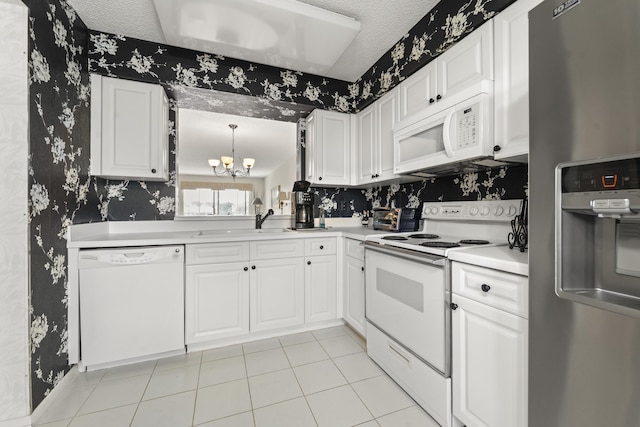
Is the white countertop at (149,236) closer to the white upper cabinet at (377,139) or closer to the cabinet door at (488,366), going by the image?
the white upper cabinet at (377,139)

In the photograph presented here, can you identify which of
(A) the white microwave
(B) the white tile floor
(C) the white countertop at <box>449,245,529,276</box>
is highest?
(A) the white microwave

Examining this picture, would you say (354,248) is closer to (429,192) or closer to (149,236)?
(429,192)

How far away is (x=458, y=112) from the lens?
4.93 ft

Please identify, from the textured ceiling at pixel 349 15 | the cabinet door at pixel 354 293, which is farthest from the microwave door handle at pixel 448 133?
the cabinet door at pixel 354 293

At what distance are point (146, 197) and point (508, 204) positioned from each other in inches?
108

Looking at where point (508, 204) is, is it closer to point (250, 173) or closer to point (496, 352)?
point (496, 352)

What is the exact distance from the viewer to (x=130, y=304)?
72.2 inches

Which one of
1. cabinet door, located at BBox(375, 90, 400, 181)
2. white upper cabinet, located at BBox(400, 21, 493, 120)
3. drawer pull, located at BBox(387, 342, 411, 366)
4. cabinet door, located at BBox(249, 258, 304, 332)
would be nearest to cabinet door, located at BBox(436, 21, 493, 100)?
white upper cabinet, located at BBox(400, 21, 493, 120)

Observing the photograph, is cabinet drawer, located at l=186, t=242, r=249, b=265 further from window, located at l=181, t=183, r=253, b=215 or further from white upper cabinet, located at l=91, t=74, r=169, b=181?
window, located at l=181, t=183, r=253, b=215

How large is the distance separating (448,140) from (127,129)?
2.30 meters

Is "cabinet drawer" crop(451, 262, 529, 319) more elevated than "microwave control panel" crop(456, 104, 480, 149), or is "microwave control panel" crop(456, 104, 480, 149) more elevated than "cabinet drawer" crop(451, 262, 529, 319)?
"microwave control panel" crop(456, 104, 480, 149)

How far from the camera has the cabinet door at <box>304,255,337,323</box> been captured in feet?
7.71

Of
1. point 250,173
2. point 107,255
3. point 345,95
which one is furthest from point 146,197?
point 345,95

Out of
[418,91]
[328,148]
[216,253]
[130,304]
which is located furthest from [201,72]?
[130,304]
